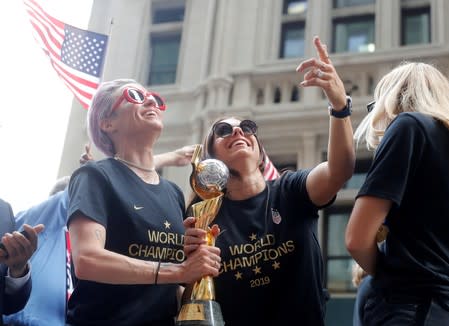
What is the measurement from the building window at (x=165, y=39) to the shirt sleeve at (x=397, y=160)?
34.4 ft

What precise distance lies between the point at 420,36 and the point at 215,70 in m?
3.84

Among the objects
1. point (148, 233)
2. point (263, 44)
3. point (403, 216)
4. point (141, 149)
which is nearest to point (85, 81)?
point (141, 149)

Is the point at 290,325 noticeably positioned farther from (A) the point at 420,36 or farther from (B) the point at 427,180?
(A) the point at 420,36

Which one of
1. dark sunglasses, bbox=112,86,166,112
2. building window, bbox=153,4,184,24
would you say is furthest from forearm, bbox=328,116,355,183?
building window, bbox=153,4,184,24

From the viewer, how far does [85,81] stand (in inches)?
246

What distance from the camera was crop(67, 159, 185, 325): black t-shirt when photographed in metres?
2.20

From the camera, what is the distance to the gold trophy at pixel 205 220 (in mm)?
1987

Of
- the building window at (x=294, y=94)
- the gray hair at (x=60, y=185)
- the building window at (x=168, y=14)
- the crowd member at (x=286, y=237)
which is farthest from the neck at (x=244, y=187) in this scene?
the building window at (x=168, y=14)

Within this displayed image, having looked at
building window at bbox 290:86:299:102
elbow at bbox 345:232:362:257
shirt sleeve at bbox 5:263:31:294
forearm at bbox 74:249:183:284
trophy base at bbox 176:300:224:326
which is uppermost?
building window at bbox 290:86:299:102

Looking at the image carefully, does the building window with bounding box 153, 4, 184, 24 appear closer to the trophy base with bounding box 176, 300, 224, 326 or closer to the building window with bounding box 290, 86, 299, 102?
the building window with bounding box 290, 86, 299, 102

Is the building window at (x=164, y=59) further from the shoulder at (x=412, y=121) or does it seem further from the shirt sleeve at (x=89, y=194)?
the shoulder at (x=412, y=121)

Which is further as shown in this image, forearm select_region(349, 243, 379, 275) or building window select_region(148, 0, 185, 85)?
building window select_region(148, 0, 185, 85)

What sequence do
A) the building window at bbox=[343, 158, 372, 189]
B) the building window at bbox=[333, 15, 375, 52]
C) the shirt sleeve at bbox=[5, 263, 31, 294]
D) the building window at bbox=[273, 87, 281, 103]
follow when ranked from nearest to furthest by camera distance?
1. the shirt sleeve at bbox=[5, 263, 31, 294]
2. the building window at bbox=[343, 158, 372, 189]
3. the building window at bbox=[273, 87, 281, 103]
4. the building window at bbox=[333, 15, 375, 52]

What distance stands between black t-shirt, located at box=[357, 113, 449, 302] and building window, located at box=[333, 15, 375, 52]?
30.0 feet
